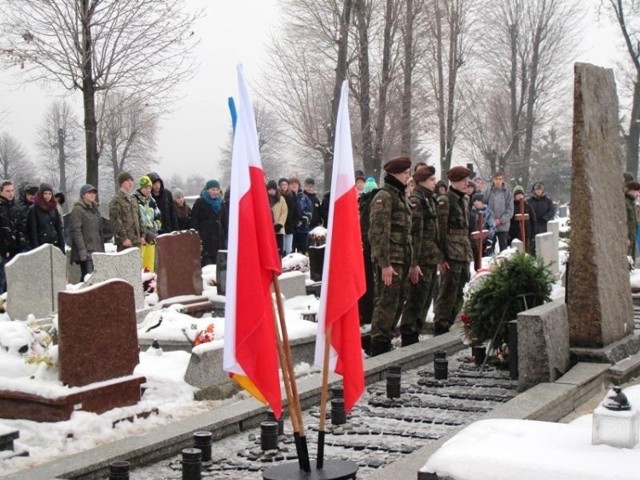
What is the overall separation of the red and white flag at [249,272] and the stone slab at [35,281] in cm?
754

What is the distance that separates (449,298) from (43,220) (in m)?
6.29

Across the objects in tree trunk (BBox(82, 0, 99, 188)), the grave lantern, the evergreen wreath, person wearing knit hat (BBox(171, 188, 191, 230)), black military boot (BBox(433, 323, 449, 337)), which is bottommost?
black military boot (BBox(433, 323, 449, 337))

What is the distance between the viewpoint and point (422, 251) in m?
10.3

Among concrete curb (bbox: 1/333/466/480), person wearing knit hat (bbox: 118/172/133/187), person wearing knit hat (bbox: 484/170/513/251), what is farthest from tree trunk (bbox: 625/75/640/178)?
concrete curb (bbox: 1/333/466/480)

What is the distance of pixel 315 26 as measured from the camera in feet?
93.1

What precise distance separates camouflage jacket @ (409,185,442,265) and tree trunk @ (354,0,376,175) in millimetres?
18007

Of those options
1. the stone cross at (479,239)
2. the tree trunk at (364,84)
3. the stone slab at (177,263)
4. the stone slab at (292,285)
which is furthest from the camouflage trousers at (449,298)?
the tree trunk at (364,84)

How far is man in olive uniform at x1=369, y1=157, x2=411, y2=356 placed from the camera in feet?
31.2

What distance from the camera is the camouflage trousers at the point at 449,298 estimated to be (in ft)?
35.1

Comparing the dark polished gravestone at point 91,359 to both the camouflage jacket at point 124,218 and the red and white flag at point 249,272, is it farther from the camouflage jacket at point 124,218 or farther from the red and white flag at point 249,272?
the camouflage jacket at point 124,218

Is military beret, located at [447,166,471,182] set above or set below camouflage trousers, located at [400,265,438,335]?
above

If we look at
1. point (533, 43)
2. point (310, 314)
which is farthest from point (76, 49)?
point (533, 43)

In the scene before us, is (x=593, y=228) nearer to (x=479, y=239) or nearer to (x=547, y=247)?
(x=479, y=239)

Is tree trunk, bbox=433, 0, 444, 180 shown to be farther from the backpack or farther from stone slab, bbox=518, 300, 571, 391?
stone slab, bbox=518, 300, 571, 391
